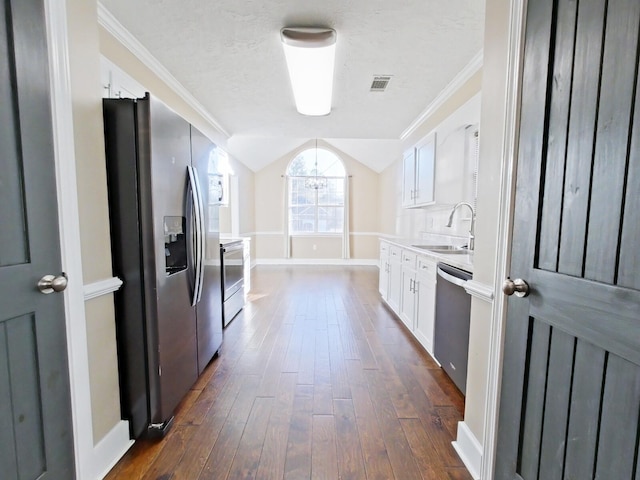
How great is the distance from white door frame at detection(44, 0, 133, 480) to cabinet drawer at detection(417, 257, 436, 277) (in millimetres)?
2227

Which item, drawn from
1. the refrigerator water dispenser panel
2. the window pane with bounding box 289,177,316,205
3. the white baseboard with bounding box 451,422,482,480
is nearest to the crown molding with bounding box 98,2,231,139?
the refrigerator water dispenser panel

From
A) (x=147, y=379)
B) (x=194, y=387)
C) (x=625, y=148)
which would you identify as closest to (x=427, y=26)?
(x=625, y=148)

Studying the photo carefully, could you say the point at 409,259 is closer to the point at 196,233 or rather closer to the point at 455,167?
the point at 455,167

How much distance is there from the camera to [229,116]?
12.5 ft

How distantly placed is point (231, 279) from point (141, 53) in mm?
2072

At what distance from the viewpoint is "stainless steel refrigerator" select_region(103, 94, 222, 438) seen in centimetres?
142

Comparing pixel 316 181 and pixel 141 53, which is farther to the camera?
pixel 316 181

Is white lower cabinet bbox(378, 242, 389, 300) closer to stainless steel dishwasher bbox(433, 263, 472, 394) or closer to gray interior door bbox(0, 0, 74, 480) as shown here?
stainless steel dishwasher bbox(433, 263, 472, 394)

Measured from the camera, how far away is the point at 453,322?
1.96 m

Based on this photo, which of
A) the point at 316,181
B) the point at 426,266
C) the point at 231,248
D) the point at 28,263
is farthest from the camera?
the point at 316,181

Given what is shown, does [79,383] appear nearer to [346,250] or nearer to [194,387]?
[194,387]

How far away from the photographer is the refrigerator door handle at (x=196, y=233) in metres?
1.82

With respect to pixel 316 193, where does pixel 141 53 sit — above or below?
above

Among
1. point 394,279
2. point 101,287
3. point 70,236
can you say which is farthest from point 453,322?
point 70,236
